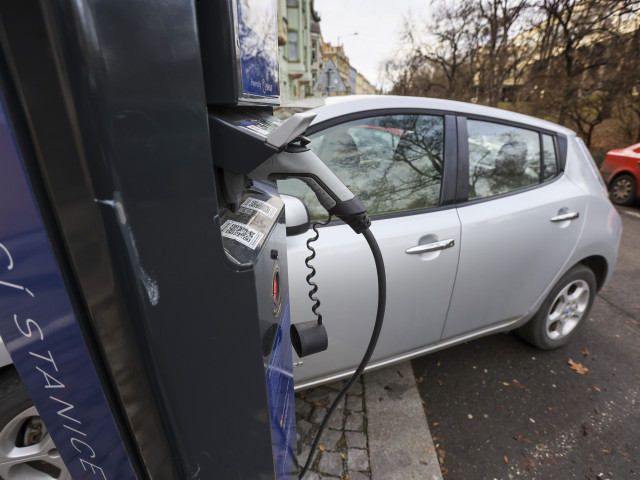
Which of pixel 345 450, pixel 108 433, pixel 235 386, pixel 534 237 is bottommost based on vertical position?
pixel 345 450

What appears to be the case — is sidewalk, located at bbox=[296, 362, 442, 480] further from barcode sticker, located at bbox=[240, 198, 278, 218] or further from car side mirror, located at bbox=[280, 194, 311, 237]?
barcode sticker, located at bbox=[240, 198, 278, 218]

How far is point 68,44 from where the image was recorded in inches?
17.9

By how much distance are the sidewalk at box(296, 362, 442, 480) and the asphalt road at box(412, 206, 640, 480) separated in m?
0.11

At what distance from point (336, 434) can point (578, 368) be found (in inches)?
74.9

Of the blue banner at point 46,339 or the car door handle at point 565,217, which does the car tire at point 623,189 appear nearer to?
the car door handle at point 565,217

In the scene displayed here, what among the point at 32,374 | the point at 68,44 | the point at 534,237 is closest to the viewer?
the point at 68,44

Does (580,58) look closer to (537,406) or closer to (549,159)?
(549,159)

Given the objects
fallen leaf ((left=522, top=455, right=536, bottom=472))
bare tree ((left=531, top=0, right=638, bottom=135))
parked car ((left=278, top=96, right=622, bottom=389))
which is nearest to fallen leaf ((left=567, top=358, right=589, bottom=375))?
parked car ((left=278, top=96, right=622, bottom=389))

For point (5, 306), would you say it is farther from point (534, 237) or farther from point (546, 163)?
point (546, 163)

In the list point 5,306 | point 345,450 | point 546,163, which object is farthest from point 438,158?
point 5,306

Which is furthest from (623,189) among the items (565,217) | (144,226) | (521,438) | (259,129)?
(144,226)

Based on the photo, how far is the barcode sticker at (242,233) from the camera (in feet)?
2.40

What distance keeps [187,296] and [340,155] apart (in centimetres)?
136

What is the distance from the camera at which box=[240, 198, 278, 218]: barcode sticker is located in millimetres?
932
